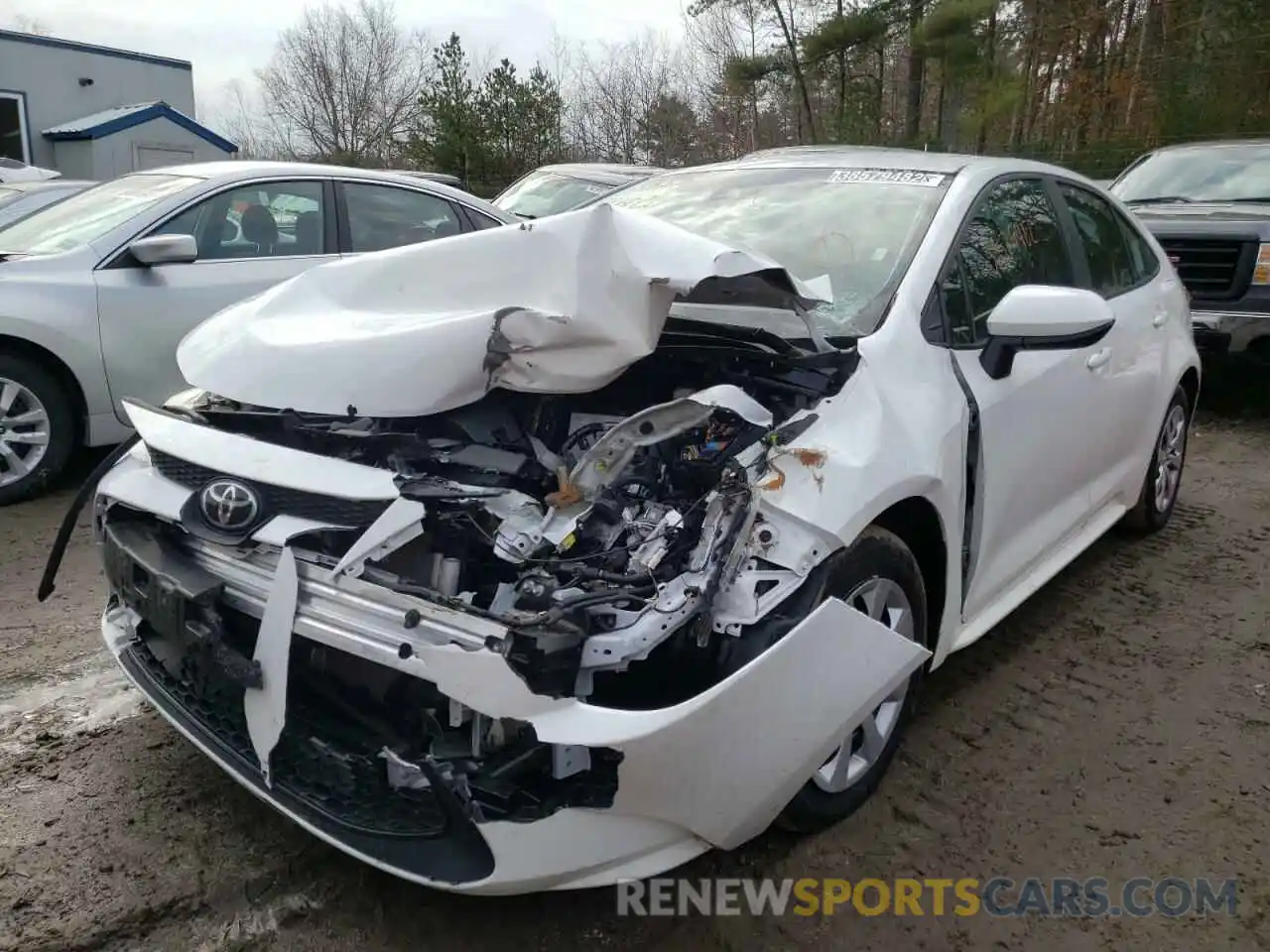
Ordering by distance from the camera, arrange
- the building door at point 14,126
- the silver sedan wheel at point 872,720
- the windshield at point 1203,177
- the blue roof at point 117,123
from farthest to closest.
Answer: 1. the building door at point 14,126
2. the blue roof at point 117,123
3. the windshield at point 1203,177
4. the silver sedan wheel at point 872,720

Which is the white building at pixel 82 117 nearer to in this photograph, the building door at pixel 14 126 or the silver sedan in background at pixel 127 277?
the building door at pixel 14 126

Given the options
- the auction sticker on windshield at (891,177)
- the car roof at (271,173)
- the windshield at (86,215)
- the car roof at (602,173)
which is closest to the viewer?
the auction sticker on windshield at (891,177)

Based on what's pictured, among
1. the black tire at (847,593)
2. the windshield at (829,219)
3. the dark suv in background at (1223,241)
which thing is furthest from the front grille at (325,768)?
the dark suv in background at (1223,241)

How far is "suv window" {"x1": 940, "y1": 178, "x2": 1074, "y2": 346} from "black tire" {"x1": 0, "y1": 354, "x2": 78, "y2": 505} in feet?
13.8

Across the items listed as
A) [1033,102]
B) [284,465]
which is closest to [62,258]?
[284,465]

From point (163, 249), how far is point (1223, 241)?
6.65 metres

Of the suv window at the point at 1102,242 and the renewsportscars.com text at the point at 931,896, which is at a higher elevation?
the suv window at the point at 1102,242

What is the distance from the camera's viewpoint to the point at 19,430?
488 centimetres

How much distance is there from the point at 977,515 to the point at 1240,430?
17.2 ft

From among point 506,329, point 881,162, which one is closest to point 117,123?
point 881,162

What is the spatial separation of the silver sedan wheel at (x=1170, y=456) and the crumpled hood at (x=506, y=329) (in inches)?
100

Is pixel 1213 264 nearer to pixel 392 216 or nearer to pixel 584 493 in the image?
pixel 392 216

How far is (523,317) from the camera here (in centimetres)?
248

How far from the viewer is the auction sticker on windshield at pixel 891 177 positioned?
326 centimetres
